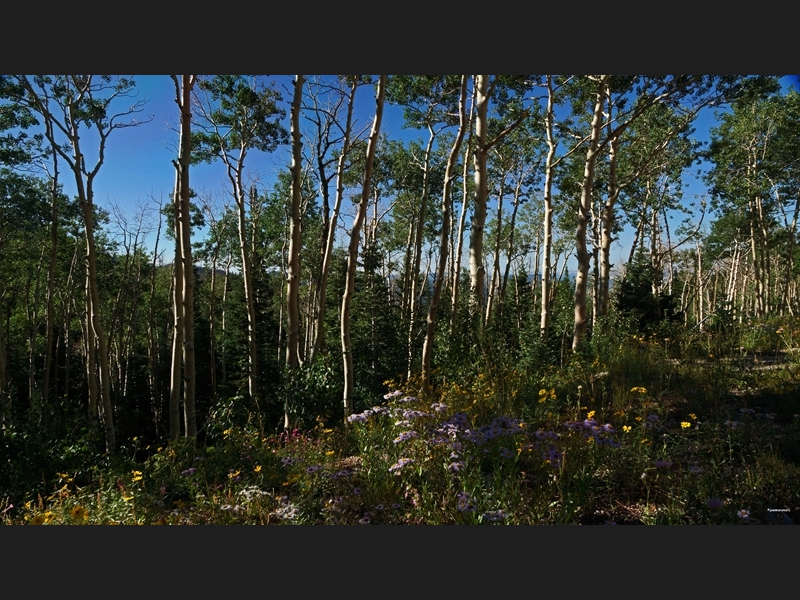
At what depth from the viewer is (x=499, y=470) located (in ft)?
6.82

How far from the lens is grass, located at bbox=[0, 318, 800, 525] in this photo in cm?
197

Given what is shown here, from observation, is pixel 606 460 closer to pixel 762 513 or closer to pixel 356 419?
pixel 762 513

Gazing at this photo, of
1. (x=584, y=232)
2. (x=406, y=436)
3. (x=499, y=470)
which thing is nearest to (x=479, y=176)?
(x=584, y=232)

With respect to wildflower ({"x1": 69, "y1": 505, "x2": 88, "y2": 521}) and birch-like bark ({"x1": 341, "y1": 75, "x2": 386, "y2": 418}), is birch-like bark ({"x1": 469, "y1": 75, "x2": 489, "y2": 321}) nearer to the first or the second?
birch-like bark ({"x1": 341, "y1": 75, "x2": 386, "y2": 418})

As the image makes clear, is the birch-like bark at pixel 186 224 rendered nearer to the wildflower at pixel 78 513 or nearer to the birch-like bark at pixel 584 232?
the wildflower at pixel 78 513

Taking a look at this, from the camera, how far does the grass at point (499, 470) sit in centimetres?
197

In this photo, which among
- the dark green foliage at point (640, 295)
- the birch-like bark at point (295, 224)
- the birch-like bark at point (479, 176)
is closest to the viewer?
the birch-like bark at point (479, 176)

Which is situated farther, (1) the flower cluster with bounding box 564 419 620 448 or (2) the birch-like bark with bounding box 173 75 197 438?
(2) the birch-like bark with bounding box 173 75 197 438

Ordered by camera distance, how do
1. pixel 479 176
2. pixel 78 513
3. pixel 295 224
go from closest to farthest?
pixel 78 513, pixel 479 176, pixel 295 224

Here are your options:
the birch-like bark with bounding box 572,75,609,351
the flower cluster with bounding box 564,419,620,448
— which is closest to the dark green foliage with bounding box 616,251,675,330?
the birch-like bark with bounding box 572,75,609,351

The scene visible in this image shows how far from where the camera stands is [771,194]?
25.4 ft

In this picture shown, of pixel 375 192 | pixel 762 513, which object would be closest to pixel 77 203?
pixel 762 513

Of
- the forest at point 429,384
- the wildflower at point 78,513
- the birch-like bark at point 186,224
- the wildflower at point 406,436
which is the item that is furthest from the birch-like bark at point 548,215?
the wildflower at point 78,513

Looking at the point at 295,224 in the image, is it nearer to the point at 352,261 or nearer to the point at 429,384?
the point at 352,261
